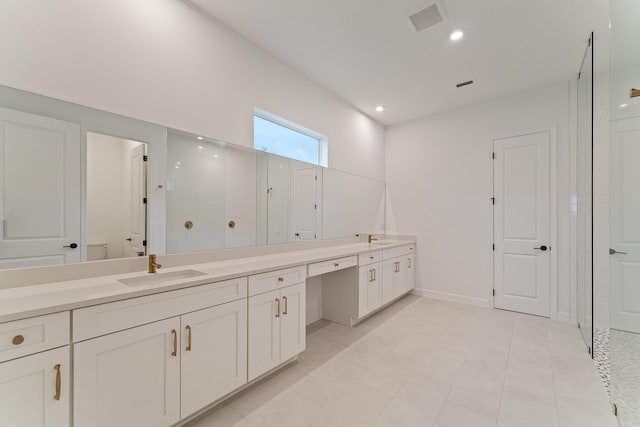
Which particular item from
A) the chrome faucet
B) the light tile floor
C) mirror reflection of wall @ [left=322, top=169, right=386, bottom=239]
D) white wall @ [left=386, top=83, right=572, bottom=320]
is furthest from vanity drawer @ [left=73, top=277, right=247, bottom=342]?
white wall @ [left=386, top=83, right=572, bottom=320]

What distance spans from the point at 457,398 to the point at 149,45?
10.9 feet

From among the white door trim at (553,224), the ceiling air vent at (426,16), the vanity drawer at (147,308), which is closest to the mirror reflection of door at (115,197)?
the vanity drawer at (147,308)

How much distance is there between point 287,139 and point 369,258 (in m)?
1.72

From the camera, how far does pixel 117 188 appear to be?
1.68 metres

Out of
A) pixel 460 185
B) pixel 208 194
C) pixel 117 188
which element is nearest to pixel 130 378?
pixel 117 188

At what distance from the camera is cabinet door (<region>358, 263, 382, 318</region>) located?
304 cm

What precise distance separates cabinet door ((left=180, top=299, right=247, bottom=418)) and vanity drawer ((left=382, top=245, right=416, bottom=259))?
87.9 inches

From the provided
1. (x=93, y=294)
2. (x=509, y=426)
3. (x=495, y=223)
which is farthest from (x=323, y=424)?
(x=495, y=223)

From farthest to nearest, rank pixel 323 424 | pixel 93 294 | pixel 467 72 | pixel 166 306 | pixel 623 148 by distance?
pixel 467 72 → pixel 623 148 → pixel 323 424 → pixel 166 306 → pixel 93 294

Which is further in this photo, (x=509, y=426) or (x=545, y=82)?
(x=545, y=82)

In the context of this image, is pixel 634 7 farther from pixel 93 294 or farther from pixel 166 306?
pixel 93 294

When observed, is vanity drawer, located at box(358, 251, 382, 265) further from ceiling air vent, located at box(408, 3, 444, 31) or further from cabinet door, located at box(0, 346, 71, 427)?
cabinet door, located at box(0, 346, 71, 427)

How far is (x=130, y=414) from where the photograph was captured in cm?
129

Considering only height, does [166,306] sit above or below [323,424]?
above
